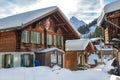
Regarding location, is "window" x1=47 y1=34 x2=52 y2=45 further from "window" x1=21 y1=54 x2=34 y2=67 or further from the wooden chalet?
"window" x1=21 y1=54 x2=34 y2=67

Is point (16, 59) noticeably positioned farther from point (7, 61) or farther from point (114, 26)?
point (114, 26)

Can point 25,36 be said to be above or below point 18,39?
above

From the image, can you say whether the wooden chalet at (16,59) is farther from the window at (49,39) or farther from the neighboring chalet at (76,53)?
the neighboring chalet at (76,53)

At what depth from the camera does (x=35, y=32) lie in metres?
24.7

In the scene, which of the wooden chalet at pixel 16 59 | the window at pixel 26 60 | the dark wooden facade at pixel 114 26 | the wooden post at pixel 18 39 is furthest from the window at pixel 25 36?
the dark wooden facade at pixel 114 26

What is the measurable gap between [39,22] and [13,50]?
4514 mm

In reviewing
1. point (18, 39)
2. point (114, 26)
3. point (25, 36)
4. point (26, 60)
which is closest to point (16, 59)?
point (26, 60)

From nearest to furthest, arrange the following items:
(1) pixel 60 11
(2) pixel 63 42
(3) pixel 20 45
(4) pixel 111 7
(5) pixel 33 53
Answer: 1. (4) pixel 111 7
2. (3) pixel 20 45
3. (5) pixel 33 53
4. (1) pixel 60 11
5. (2) pixel 63 42

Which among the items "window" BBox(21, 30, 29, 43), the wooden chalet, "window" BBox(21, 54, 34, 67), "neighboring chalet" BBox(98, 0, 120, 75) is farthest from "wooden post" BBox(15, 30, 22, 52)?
"neighboring chalet" BBox(98, 0, 120, 75)

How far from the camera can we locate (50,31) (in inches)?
1058

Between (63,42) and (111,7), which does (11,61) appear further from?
(111,7)

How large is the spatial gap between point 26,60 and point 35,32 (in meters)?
3.24

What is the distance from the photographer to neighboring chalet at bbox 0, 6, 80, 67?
2244 cm

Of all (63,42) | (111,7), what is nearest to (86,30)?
(63,42)
